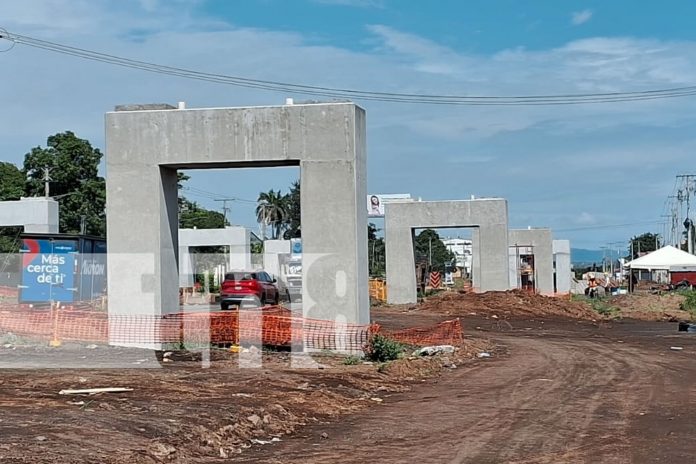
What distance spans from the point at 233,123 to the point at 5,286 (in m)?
22.2

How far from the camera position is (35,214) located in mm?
42781

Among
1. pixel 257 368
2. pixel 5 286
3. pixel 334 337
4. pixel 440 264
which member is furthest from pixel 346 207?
pixel 440 264

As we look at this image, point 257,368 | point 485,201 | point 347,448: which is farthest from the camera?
point 485,201

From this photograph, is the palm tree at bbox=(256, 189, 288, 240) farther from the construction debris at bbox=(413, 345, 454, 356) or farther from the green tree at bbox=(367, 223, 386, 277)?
the construction debris at bbox=(413, 345, 454, 356)

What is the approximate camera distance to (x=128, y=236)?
72.1 ft

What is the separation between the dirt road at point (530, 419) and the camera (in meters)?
10.9

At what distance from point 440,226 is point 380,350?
29102 mm

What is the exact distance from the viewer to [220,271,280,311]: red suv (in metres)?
35.6

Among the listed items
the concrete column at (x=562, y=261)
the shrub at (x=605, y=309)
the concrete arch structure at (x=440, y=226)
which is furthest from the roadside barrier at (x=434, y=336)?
the concrete column at (x=562, y=261)

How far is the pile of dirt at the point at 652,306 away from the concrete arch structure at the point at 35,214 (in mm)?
26163

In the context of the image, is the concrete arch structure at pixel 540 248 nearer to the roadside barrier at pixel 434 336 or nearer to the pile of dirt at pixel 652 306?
the pile of dirt at pixel 652 306

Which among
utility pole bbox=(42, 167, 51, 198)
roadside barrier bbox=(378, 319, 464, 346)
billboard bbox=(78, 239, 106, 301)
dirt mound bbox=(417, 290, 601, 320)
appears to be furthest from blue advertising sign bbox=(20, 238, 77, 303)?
utility pole bbox=(42, 167, 51, 198)

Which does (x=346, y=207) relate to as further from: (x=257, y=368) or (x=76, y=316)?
(x=76, y=316)

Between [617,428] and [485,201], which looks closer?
[617,428]
